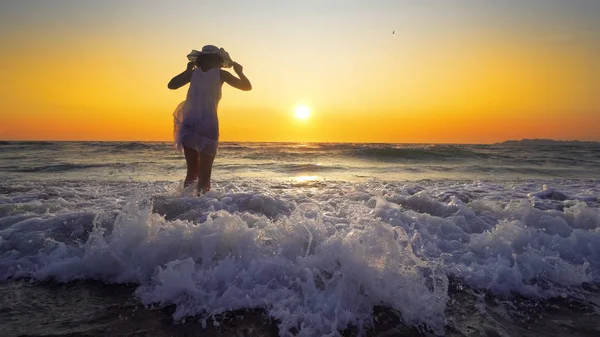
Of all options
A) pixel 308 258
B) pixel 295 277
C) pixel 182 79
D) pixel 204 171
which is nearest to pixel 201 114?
pixel 182 79

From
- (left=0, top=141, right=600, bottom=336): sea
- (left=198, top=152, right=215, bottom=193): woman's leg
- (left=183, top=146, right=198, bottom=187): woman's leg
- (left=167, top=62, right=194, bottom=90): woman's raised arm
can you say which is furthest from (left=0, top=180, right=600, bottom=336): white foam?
(left=167, top=62, right=194, bottom=90): woman's raised arm

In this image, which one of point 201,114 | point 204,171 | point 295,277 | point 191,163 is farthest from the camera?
point 191,163

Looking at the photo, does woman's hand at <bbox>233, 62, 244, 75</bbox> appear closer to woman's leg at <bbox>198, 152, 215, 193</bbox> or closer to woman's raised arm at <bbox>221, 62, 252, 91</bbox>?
woman's raised arm at <bbox>221, 62, 252, 91</bbox>

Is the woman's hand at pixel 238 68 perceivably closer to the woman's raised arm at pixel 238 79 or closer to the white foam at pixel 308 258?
the woman's raised arm at pixel 238 79

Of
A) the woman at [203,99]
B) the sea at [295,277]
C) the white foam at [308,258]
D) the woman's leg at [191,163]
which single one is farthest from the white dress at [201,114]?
the sea at [295,277]

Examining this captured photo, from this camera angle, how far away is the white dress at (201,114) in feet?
16.1

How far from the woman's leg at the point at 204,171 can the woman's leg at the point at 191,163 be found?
0.21 meters

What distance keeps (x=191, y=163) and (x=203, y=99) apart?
3.12 ft

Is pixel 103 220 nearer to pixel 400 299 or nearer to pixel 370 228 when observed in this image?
pixel 370 228

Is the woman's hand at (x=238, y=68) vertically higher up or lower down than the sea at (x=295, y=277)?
higher up

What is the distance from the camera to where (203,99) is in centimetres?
495

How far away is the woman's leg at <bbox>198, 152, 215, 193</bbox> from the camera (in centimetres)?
511

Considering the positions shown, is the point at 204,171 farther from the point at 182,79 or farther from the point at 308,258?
the point at 308,258

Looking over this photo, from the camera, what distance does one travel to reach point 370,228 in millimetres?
2818
